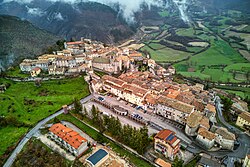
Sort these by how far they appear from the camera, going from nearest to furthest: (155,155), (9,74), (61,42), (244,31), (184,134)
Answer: (155,155)
(184,134)
(9,74)
(61,42)
(244,31)

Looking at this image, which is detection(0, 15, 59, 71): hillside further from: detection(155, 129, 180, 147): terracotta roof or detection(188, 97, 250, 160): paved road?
detection(188, 97, 250, 160): paved road

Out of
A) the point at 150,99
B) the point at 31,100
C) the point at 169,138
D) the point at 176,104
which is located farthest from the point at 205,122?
the point at 31,100

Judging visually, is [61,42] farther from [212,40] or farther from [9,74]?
[212,40]

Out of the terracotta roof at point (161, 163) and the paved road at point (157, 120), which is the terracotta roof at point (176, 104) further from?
the terracotta roof at point (161, 163)

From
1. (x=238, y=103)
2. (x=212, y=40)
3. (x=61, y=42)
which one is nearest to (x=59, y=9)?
(x=61, y=42)

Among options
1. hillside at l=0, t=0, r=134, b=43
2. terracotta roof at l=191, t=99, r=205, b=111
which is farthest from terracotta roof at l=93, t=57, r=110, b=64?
hillside at l=0, t=0, r=134, b=43

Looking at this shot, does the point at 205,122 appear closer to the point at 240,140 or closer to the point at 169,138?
the point at 240,140
